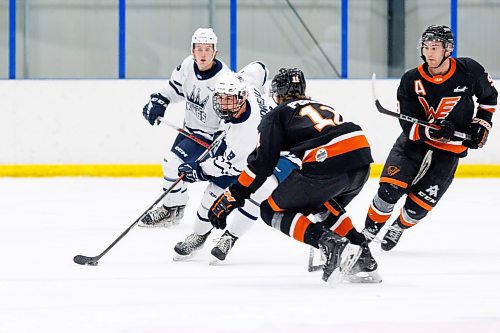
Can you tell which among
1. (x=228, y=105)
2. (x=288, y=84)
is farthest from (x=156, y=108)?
(x=288, y=84)

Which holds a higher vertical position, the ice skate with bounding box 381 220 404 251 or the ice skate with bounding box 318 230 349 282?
the ice skate with bounding box 318 230 349 282

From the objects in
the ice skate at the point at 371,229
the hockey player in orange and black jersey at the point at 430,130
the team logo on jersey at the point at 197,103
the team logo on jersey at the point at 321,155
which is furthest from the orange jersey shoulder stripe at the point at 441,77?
the team logo on jersey at the point at 197,103

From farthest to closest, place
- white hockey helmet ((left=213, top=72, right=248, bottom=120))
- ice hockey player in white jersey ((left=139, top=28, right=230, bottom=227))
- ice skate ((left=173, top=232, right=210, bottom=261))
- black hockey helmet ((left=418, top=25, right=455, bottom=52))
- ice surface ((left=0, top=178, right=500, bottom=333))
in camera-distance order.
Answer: ice hockey player in white jersey ((left=139, top=28, right=230, bottom=227))
black hockey helmet ((left=418, top=25, right=455, bottom=52))
ice skate ((left=173, top=232, right=210, bottom=261))
white hockey helmet ((left=213, top=72, right=248, bottom=120))
ice surface ((left=0, top=178, right=500, bottom=333))

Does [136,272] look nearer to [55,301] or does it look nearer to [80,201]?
[55,301]

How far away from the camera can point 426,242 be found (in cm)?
480

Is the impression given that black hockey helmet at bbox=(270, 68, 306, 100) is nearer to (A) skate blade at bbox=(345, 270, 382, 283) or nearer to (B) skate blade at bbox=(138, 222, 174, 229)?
(A) skate blade at bbox=(345, 270, 382, 283)

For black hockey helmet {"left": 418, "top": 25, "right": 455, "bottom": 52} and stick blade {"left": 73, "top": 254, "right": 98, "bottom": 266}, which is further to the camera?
black hockey helmet {"left": 418, "top": 25, "right": 455, "bottom": 52}

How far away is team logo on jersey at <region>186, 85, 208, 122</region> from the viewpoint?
532cm

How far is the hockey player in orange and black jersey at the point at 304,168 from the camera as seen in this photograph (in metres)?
3.55

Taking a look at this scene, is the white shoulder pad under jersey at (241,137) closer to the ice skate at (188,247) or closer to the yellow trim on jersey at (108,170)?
the ice skate at (188,247)

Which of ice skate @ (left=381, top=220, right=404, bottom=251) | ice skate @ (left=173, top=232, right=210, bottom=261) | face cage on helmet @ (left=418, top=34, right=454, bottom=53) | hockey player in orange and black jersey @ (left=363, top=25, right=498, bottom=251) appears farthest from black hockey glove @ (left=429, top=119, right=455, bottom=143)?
ice skate @ (left=173, top=232, right=210, bottom=261)

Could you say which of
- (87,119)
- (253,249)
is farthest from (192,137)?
(87,119)

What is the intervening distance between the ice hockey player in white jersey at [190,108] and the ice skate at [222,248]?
1.18 metres

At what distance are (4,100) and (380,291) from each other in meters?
4.99
